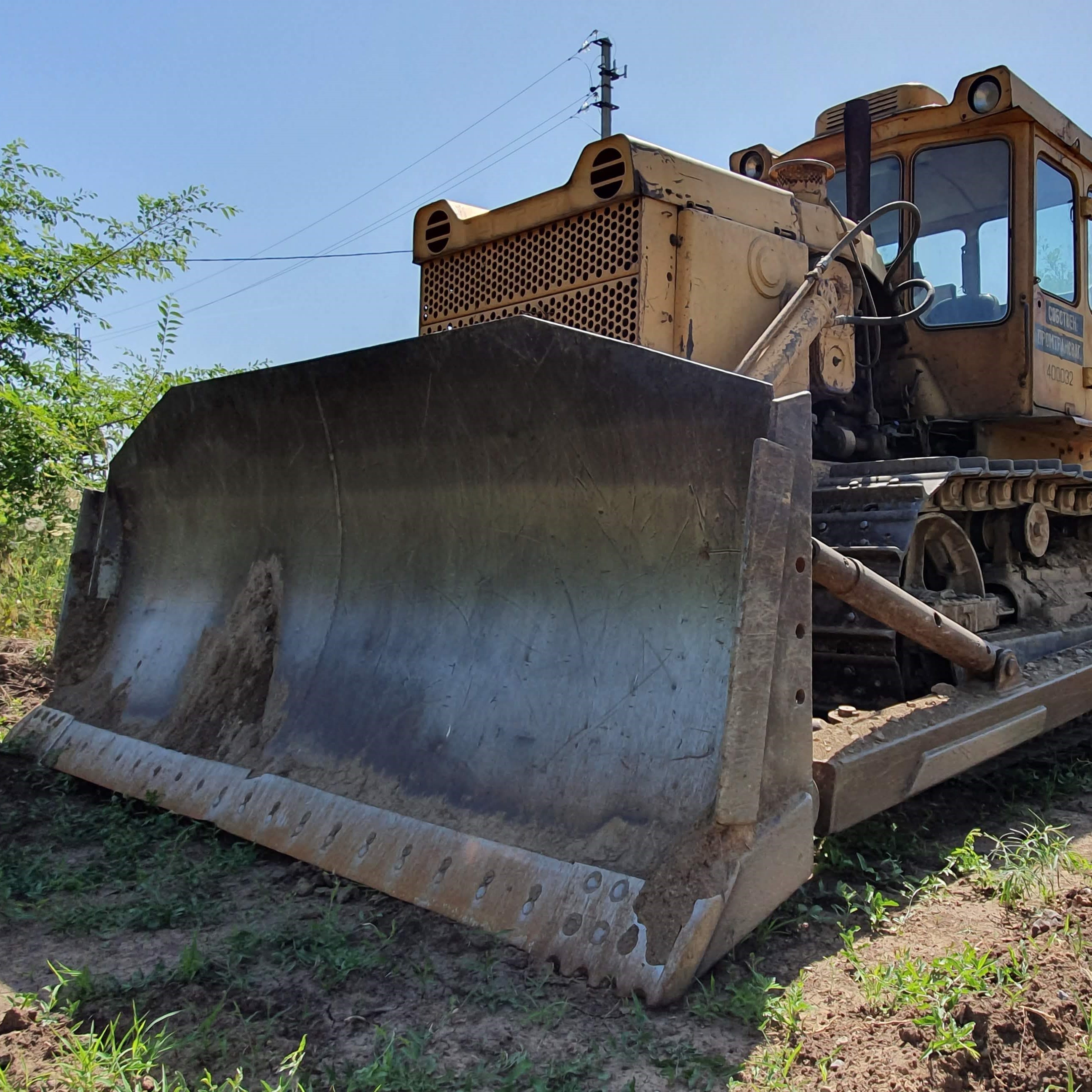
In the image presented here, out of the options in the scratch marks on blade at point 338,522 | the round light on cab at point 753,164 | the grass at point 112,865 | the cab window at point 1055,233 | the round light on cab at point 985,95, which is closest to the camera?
the grass at point 112,865

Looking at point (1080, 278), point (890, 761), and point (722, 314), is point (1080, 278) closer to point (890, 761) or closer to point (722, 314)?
point (722, 314)

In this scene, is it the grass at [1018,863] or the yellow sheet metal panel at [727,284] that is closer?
the grass at [1018,863]

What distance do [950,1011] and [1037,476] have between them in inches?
111

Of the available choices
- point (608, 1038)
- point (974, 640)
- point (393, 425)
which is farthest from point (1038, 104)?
point (608, 1038)

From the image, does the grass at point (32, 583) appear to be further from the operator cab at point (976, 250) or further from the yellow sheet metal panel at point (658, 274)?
the operator cab at point (976, 250)

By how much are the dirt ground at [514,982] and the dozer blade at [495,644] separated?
114 millimetres

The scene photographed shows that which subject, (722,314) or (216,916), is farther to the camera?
(722,314)

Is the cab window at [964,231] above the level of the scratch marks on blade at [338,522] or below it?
above

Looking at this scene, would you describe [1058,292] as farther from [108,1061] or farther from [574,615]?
[108,1061]

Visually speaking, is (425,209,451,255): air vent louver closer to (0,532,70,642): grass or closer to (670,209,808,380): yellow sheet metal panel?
(670,209,808,380): yellow sheet metal panel

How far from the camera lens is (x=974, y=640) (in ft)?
10.1

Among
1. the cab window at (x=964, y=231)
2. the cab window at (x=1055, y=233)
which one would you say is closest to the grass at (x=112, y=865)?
the cab window at (x=964, y=231)

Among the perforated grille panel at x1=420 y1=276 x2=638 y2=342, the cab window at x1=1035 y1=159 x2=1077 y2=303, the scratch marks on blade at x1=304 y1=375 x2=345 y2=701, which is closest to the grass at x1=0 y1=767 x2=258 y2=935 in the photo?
the scratch marks on blade at x1=304 y1=375 x2=345 y2=701

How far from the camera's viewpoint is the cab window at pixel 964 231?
15.3 feet
